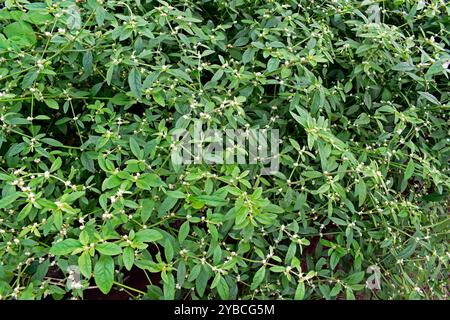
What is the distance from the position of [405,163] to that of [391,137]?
10 centimetres

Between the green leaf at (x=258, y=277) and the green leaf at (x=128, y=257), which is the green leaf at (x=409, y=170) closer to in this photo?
the green leaf at (x=258, y=277)

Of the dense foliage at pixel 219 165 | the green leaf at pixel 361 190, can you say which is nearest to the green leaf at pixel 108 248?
the dense foliage at pixel 219 165

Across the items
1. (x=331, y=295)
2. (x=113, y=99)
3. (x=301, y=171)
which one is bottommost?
(x=331, y=295)

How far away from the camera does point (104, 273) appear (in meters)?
0.93

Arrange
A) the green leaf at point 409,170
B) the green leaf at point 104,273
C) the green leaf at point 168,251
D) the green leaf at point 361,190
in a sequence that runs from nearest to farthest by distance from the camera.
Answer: the green leaf at point 104,273, the green leaf at point 168,251, the green leaf at point 361,190, the green leaf at point 409,170

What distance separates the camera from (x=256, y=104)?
4.76 ft

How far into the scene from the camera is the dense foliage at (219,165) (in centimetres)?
109

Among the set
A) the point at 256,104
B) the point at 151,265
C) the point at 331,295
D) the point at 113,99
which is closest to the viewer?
the point at 151,265

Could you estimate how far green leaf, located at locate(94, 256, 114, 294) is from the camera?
92 cm

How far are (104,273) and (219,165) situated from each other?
0.41m

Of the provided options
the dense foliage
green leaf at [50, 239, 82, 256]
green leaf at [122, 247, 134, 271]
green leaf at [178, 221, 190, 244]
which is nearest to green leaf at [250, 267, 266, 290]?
the dense foliage

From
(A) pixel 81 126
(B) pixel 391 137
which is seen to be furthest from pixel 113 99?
(B) pixel 391 137

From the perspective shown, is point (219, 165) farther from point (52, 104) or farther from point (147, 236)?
point (52, 104)

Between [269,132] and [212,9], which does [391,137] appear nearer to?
[269,132]
